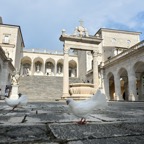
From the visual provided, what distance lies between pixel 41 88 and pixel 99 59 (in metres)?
14.6

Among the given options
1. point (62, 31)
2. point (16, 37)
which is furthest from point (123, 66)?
point (16, 37)

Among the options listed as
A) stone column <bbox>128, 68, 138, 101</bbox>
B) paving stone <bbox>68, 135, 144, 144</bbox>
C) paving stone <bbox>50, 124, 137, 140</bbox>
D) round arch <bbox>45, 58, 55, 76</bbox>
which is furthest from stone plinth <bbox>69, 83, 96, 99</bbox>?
round arch <bbox>45, 58, 55, 76</bbox>

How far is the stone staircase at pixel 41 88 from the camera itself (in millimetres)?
19406

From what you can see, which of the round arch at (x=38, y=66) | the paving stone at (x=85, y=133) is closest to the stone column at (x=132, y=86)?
the paving stone at (x=85, y=133)

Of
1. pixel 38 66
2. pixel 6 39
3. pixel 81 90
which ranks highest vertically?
pixel 6 39

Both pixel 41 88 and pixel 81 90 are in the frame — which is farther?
pixel 41 88

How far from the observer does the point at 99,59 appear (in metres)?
31.1

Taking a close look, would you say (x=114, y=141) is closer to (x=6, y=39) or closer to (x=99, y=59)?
(x=99, y=59)

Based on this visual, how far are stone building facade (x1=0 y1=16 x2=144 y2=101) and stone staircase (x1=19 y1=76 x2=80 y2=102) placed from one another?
411 centimetres

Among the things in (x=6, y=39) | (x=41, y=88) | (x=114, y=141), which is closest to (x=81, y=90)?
(x=114, y=141)

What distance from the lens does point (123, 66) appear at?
63.5ft

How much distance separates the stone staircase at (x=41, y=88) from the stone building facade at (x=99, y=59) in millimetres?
4108

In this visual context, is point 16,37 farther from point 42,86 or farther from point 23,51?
point 42,86

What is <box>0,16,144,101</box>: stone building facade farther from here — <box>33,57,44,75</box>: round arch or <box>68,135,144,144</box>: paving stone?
<box>68,135,144,144</box>: paving stone
